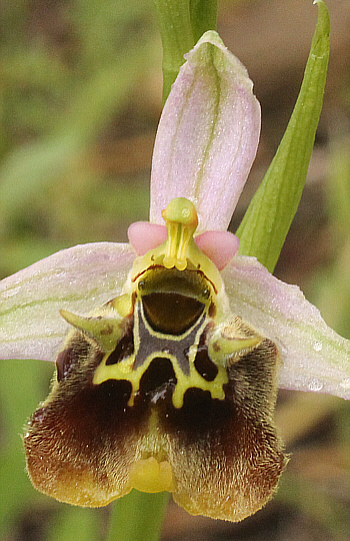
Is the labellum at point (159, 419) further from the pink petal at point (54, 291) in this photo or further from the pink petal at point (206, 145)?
the pink petal at point (206, 145)

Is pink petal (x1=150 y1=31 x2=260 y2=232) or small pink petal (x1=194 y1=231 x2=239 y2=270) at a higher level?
pink petal (x1=150 y1=31 x2=260 y2=232)

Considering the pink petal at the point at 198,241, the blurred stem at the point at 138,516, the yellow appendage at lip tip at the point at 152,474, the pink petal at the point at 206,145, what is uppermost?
the pink petal at the point at 206,145

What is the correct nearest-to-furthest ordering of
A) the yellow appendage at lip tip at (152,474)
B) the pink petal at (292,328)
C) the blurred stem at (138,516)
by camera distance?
the yellow appendage at lip tip at (152,474) < the pink petal at (292,328) < the blurred stem at (138,516)

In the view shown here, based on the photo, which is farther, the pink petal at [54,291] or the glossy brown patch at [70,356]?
the pink petal at [54,291]

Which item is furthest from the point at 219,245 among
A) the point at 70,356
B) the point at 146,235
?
the point at 70,356

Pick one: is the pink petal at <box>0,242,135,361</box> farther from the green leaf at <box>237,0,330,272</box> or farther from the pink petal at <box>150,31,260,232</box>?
the green leaf at <box>237,0,330,272</box>

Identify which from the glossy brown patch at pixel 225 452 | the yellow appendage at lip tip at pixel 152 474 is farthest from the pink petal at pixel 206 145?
the yellow appendage at lip tip at pixel 152 474

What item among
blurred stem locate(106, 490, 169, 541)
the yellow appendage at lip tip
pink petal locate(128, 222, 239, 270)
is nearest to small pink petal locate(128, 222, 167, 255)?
pink petal locate(128, 222, 239, 270)
